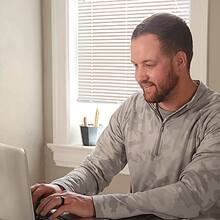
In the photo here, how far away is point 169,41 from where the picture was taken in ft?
4.85

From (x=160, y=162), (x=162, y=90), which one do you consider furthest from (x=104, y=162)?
(x=162, y=90)

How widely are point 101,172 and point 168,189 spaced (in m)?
0.39

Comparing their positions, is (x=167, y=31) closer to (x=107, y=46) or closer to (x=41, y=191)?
(x=41, y=191)

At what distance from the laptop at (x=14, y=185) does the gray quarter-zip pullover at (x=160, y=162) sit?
309 millimetres

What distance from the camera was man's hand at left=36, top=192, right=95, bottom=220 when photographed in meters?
1.23

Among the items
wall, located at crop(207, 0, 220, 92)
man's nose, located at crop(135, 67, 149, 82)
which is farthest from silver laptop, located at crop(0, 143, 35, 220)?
wall, located at crop(207, 0, 220, 92)

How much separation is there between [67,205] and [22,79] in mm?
1675

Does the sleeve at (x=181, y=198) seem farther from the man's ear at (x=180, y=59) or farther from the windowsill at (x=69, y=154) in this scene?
the windowsill at (x=69, y=154)

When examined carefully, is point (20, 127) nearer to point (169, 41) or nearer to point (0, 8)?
point (0, 8)

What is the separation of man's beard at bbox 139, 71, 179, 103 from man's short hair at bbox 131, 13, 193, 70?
0.32 feet

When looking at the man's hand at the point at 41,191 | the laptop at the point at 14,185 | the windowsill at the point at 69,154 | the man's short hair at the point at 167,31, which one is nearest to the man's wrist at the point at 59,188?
the man's hand at the point at 41,191

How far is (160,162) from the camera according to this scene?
5.14 feet

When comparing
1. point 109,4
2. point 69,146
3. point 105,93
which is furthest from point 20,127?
point 109,4

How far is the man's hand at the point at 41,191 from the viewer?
132 cm
